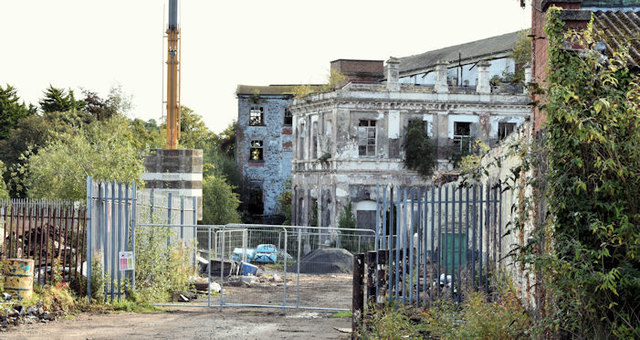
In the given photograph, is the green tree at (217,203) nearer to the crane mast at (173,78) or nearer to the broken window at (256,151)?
the broken window at (256,151)

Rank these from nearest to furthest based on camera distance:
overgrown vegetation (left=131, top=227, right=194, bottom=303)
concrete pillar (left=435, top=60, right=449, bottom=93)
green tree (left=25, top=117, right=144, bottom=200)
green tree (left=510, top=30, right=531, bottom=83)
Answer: overgrown vegetation (left=131, top=227, right=194, bottom=303), green tree (left=25, top=117, right=144, bottom=200), concrete pillar (left=435, top=60, right=449, bottom=93), green tree (left=510, top=30, right=531, bottom=83)

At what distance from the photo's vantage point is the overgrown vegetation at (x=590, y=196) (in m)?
9.21

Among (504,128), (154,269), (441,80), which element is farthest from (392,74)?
(154,269)

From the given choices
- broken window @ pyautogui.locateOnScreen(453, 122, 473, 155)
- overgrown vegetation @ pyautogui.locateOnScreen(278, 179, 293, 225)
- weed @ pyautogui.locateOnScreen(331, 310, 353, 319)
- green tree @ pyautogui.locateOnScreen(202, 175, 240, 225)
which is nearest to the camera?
weed @ pyautogui.locateOnScreen(331, 310, 353, 319)

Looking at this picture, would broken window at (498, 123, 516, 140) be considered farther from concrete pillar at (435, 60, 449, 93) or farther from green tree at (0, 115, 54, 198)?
green tree at (0, 115, 54, 198)

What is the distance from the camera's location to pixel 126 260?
686 inches

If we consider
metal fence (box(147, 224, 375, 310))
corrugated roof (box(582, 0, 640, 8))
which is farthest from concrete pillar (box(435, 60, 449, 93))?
corrugated roof (box(582, 0, 640, 8))

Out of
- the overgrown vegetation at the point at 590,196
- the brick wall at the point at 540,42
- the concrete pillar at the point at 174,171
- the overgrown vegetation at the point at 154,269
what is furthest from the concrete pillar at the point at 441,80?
the overgrown vegetation at the point at 590,196

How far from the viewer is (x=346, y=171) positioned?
43.7 meters

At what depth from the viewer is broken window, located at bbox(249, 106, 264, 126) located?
6109cm

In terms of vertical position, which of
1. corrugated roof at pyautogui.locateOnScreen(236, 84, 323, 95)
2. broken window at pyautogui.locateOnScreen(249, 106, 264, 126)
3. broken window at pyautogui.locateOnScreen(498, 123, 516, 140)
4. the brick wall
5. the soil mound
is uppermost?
corrugated roof at pyautogui.locateOnScreen(236, 84, 323, 95)

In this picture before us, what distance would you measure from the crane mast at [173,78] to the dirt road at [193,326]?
541 inches

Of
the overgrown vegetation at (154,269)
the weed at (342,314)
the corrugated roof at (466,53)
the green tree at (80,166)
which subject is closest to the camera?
the weed at (342,314)

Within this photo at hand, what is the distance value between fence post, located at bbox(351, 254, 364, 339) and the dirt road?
1.40 metres
